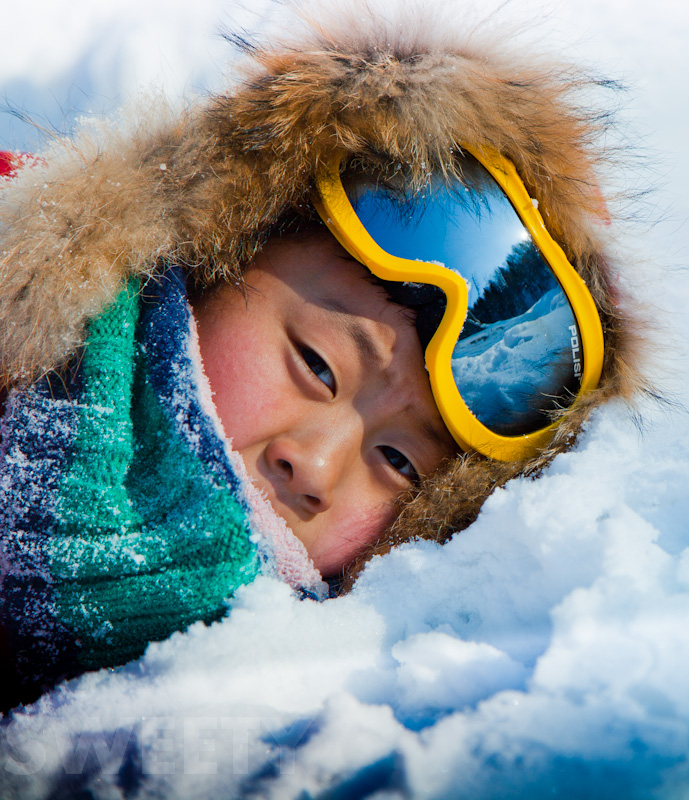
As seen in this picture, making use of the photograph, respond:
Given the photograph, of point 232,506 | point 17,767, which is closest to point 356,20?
point 232,506

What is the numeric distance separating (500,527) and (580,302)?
1.55 feet

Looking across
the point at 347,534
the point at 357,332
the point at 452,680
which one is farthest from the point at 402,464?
the point at 452,680

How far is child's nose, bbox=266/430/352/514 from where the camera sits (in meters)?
0.99

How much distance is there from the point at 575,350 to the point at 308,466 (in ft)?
1.70

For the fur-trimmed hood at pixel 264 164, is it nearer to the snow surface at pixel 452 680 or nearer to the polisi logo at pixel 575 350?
the polisi logo at pixel 575 350

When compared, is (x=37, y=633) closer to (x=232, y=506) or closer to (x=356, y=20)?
(x=232, y=506)

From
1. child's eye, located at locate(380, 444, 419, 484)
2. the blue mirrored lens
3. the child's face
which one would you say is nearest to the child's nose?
the child's face

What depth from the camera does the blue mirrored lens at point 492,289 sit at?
39.8 inches

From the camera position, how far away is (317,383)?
3.37 ft

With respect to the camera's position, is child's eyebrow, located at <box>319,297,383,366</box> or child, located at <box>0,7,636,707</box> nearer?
child, located at <box>0,7,636,707</box>

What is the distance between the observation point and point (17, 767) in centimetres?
67

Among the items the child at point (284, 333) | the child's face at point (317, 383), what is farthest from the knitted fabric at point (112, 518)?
the child's face at point (317, 383)

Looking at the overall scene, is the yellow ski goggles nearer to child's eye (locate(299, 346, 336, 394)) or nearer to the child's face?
the child's face

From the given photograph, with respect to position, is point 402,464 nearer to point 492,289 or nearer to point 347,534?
point 347,534
